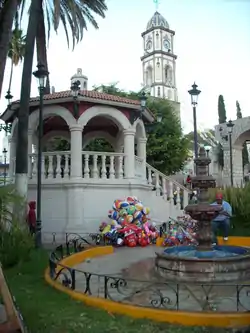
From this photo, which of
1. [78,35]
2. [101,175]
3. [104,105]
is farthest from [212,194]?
[78,35]

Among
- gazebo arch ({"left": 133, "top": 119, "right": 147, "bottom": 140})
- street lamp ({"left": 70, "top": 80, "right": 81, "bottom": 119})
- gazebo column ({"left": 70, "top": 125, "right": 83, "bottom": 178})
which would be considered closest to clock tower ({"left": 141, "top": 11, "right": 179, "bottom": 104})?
gazebo arch ({"left": 133, "top": 119, "right": 147, "bottom": 140})

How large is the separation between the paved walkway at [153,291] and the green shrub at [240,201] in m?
6.21

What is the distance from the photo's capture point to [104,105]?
1548 cm

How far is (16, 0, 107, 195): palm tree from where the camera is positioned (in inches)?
501

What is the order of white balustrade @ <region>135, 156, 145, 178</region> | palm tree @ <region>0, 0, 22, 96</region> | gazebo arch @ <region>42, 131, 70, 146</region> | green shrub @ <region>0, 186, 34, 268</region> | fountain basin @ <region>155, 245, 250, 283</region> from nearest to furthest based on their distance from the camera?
1. fountain basin @ <region>155, 245, 250, 283</region>
2. green shrub @ <region>0, 186, 34, 268</region>
3. palm tree @ <region>0, 0, 22, 96</region>
4. white balustrade @ <region>135, 156, 145, 178</region>
5. gazebo arch @ <region>42, 131, 70, 146</region>

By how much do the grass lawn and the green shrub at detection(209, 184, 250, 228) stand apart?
9364 millimetres

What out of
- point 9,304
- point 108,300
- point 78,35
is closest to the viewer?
point 9,304

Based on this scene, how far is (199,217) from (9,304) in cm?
549

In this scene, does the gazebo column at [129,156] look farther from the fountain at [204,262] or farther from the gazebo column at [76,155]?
the fountain at [204,262]

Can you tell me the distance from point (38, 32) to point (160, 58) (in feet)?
237

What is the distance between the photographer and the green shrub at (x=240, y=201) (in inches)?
A: 565

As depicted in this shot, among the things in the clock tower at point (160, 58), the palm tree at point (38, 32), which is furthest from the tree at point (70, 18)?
the clock tower at point (160, 58)

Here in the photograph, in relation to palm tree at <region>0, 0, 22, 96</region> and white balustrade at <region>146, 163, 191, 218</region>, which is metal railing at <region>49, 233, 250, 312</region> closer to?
palm tree at <region>0, 0, 22, 96</region>

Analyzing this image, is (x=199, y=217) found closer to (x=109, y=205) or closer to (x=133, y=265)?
(x=133, y=265)
